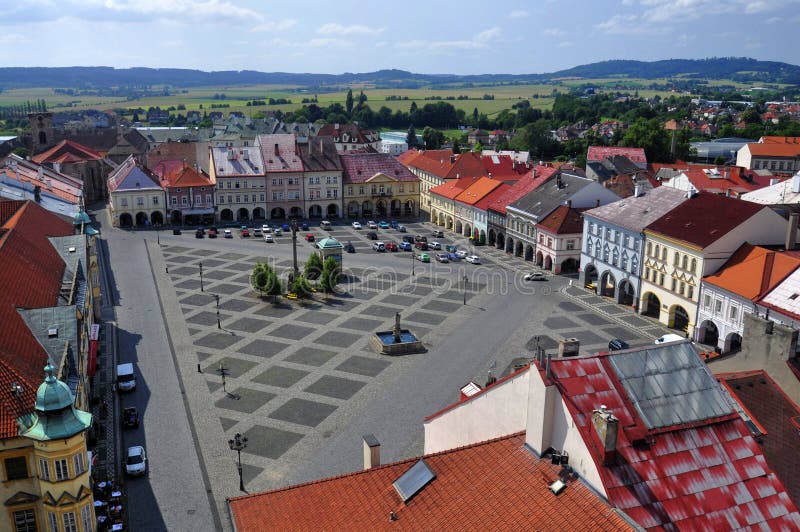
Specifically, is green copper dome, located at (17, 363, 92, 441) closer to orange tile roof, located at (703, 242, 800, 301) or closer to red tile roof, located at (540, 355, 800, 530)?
red tile roof, located at (540, 355, 800, 530)

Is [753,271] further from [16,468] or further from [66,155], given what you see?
[66,155]

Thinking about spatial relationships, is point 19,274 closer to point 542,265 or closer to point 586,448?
point 586,448

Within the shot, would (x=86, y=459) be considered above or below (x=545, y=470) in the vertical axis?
below

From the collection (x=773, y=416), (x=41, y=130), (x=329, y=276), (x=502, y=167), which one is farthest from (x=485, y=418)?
(x=41, y=130)

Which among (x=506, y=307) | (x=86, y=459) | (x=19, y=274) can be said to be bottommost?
(x=506, y=307)

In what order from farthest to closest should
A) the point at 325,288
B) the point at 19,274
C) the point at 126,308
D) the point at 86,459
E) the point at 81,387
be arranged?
the point at 325,288 < the point at 126,308 < the point at 19,274 < the point at 81,387 < the point at 86,459

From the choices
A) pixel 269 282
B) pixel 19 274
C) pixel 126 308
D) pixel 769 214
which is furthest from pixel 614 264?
pixel 19 274

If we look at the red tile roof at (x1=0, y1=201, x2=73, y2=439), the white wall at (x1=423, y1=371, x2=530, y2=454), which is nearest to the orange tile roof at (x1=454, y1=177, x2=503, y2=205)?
the red tile roof at (x1=0, y1=201, x2=73, y2=439)
